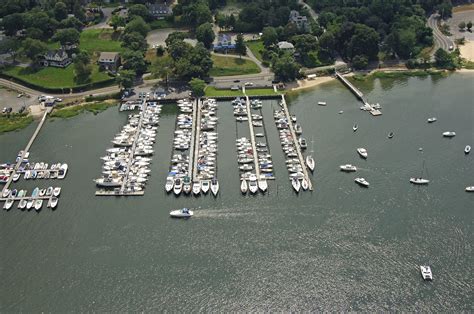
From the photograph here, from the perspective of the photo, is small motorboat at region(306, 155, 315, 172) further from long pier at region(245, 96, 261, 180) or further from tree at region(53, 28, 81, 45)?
tree at region(53, 28, 81, 45)

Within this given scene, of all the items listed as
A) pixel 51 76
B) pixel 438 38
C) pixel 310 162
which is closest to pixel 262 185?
pixel 310 162

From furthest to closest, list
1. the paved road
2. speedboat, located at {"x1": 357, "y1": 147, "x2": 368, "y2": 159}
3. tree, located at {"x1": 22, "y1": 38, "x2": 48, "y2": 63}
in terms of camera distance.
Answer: the paved road → tree, located at {"x1": 22, "y1": 38, "x2": 48, "y2": 63} → speedboat, located at {"x1": 357, "y1": 147, "x2": 368, "y2": 159}

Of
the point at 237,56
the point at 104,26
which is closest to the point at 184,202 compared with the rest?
the point at 237,56

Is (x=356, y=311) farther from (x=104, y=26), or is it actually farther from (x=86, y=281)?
(x=104, y=26)

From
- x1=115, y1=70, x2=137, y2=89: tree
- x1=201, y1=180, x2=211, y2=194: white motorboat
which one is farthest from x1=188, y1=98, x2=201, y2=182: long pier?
Answer: x1=115, y1=70, x2=137, y2=89: tree

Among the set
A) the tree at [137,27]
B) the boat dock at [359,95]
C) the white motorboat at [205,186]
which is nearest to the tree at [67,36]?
the tree at [137,27]

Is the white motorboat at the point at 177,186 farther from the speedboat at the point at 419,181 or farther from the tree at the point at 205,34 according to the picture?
the tree at the point at 205,34

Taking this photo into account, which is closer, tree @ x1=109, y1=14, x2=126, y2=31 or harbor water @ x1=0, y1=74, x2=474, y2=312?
harbor water @ x1=0, y1=74, x2=474, y2=312
